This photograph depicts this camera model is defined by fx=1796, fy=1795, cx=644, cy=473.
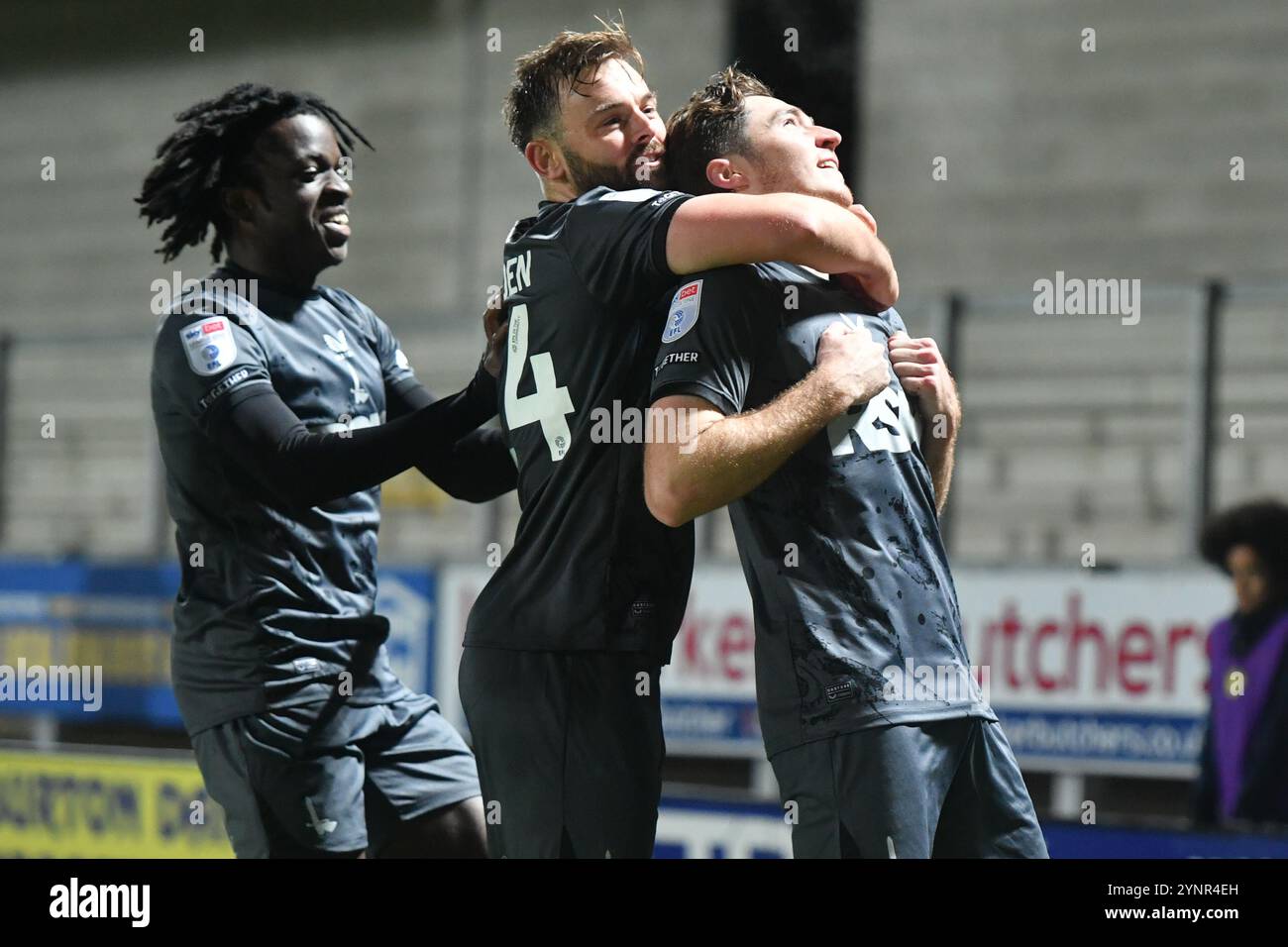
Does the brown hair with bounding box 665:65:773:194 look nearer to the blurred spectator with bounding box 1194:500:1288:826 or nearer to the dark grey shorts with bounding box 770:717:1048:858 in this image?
the dark grey shorts with bounding box 770:717:1048:858

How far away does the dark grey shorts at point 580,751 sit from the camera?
321cm

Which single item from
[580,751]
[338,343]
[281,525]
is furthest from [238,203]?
[580,751]

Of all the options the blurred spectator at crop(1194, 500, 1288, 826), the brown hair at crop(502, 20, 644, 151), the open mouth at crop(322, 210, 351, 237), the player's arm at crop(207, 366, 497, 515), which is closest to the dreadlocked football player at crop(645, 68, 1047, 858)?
the brown hair at crop(502, 20, 644, 151)

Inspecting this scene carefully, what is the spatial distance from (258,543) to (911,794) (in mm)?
1598

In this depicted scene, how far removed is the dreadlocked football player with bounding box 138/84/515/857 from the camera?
12.7 ft

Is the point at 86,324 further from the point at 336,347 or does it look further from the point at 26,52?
the point at 336,347

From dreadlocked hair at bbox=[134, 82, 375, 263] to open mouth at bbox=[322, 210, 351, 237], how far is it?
18 centimetres

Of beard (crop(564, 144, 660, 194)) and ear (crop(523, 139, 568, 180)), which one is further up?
ear (crop(523, 139, 568, 180))

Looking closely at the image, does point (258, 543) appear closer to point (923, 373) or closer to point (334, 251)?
point (334, 251)

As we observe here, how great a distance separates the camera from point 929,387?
129 inches

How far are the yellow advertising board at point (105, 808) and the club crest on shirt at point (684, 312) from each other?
17.7 feet

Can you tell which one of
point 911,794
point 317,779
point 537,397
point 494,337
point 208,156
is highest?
point 208,156
